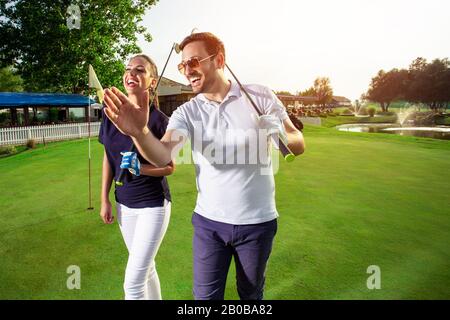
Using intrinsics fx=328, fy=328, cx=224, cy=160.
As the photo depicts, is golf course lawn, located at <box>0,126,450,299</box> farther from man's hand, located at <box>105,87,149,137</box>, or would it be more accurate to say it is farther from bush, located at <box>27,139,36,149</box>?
bush, located at <box>27,139,36,149</box>

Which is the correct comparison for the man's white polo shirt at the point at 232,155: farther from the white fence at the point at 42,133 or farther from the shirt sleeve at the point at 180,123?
the white fence at the point at 42,133

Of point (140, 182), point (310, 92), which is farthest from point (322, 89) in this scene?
point (140, 182)

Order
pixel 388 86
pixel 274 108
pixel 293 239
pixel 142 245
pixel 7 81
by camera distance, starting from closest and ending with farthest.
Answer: pixel 274 108
pixel 142 245
pixel 293 239
pixel 7 81
pixel 388 86

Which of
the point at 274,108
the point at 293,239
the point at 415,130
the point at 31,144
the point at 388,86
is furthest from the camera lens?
the point at 388,86

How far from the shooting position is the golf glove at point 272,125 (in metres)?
2.02

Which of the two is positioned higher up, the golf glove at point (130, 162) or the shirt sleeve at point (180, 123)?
the shirt sleeve at point (180, 123)

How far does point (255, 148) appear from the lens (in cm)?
216

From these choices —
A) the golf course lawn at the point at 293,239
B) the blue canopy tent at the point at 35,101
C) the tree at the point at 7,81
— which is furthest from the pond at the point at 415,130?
the tree at the point at 7,81

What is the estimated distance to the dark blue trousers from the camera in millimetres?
2182

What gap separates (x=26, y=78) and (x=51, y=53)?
4.65 metres

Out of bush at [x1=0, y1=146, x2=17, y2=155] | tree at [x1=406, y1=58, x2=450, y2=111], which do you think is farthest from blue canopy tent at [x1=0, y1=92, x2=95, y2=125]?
tree at [x1=406, y1=58, x2=450, y2=111]

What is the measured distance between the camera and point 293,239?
4414mm

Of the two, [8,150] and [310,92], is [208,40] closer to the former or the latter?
[8,150]

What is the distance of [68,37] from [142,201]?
25.4 metres
